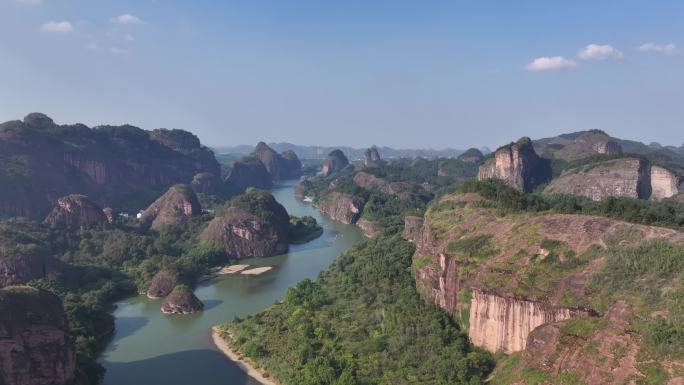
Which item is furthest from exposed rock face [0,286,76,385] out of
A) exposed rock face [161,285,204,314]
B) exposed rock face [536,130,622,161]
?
exposed rock face [536,130,622,161]

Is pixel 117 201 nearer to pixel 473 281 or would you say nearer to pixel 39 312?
pixel 39 312

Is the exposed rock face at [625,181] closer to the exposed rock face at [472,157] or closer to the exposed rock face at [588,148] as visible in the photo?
the exposed rock face at [588,148]

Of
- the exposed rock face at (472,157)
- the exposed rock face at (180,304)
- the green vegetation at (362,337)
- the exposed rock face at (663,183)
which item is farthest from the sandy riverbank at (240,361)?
the exposed rock face at (472,157)

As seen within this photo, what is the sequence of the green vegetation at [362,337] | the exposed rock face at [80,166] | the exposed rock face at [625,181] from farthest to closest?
1. the exposed rock face at [80,166]
2. the exposed rock face at [625,181]
3. the green vegetation at [362,337]

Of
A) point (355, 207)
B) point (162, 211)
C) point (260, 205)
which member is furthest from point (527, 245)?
point (355, 207)

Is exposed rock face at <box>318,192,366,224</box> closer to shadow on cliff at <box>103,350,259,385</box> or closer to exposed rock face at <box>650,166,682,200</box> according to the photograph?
exposed rock face at <box>650,166,682,200</box>

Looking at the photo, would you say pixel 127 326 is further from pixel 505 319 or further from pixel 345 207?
pixel 345 207
